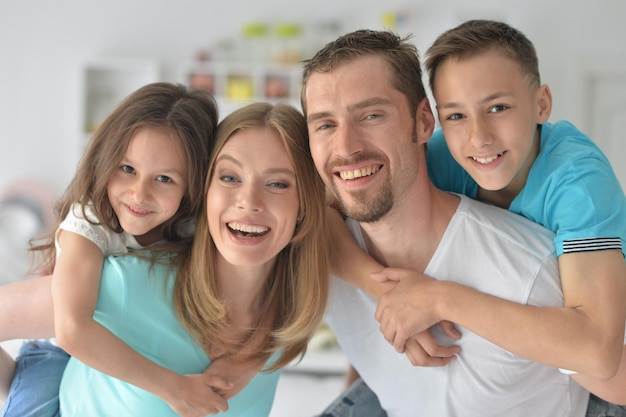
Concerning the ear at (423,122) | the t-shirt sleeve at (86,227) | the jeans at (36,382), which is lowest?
the jeans at (36,382)

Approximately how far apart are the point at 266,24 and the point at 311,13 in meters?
0.34

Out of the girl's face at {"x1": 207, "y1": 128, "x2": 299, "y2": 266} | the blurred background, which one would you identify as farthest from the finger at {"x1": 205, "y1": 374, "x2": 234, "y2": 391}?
the blurred background

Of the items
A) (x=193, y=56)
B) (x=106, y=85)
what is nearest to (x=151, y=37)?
(x=193, y=56)

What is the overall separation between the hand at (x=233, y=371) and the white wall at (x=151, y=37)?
3583 mm

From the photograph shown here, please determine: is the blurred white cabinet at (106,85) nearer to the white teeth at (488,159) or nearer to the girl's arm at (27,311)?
the girl's arm at (27,311)

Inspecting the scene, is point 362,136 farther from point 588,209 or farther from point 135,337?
point 135,337

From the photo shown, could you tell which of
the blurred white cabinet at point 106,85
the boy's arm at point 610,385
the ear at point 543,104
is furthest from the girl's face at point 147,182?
the blurred white cabinet at point 106,85

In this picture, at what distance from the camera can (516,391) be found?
149 cm

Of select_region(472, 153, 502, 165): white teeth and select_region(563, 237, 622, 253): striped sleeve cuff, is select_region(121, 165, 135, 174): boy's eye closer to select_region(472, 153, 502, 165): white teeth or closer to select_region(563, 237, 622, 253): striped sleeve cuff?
select_region(472, 153, 502, 165): white teeth

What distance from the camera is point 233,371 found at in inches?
60.2

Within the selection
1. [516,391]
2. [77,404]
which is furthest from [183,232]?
[516,391]

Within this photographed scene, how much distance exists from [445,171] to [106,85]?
146 inches

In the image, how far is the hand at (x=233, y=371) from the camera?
1.51 meters

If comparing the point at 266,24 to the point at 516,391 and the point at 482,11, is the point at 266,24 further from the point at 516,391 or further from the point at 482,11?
the point at 516,391
